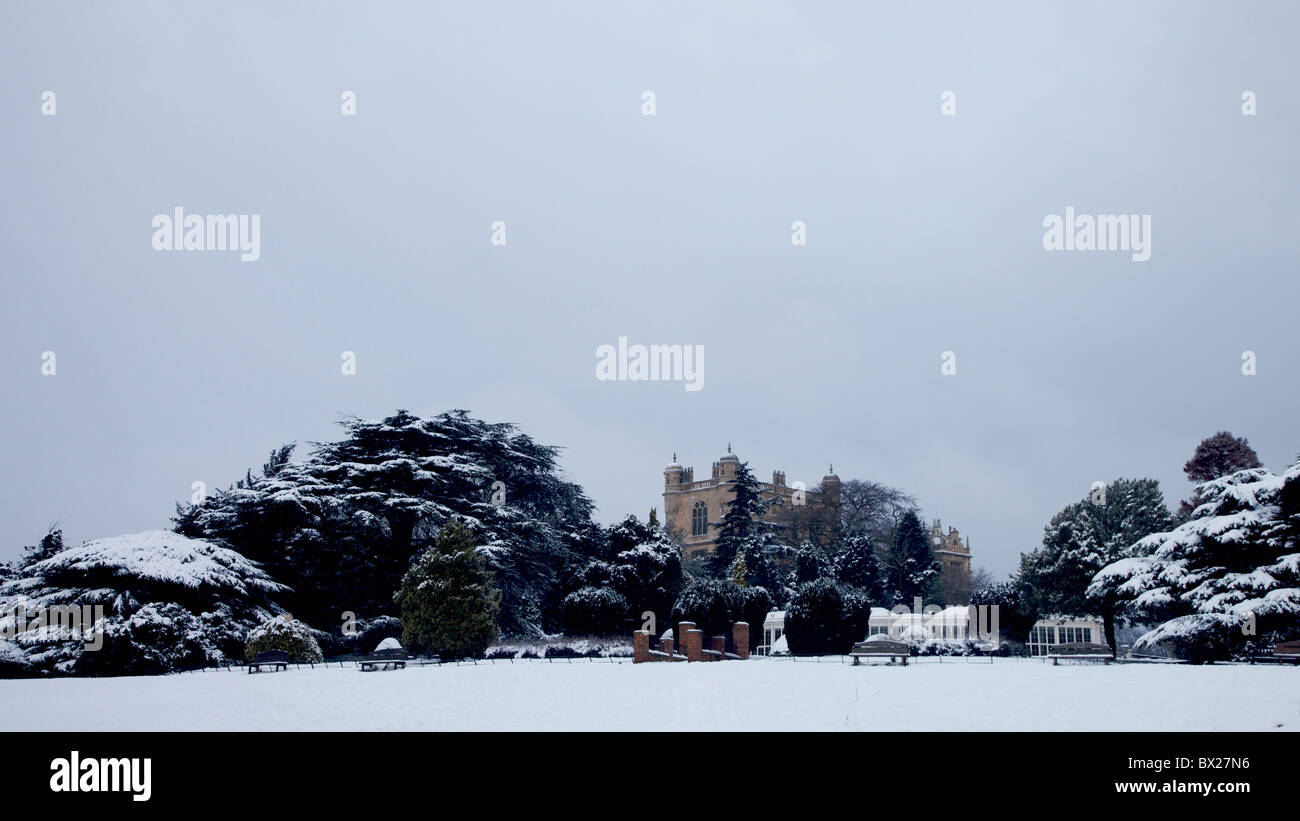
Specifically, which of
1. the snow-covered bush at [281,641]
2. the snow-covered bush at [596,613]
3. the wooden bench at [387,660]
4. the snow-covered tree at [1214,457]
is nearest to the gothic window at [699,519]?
the snow-covered tree at [1214,457]

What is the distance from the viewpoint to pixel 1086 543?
39.7m

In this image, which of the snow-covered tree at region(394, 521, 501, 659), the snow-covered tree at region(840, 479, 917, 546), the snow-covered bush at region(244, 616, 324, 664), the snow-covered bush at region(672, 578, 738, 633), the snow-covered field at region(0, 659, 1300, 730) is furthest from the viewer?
the snow-covered tree at region(840, 479, 917, 546)

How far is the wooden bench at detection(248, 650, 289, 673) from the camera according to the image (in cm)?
2772

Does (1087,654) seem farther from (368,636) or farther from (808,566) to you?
(808,566)

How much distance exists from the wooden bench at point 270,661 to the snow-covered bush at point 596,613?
12.1 metres

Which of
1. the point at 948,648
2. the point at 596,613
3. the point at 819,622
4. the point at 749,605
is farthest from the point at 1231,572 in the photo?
the point at 596,613

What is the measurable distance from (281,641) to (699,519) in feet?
236

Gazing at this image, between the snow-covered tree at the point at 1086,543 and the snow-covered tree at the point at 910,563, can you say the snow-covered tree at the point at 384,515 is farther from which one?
the snow-covered tree at the point at 910,563

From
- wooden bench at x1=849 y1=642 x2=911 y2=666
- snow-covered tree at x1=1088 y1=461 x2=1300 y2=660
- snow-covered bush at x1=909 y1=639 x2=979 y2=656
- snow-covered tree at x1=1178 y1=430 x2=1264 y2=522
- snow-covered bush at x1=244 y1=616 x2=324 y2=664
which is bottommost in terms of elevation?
snow-covered bush at x1=909 y1=639 x2=979 y2=656

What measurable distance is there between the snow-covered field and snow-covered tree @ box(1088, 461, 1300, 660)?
329 centimetres

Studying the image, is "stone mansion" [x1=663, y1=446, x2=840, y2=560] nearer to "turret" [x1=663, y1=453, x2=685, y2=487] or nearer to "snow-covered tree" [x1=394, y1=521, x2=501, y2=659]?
"turret" [x1=663, y1=453, x2=685, y2=487]

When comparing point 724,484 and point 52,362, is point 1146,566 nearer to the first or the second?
point 52,362

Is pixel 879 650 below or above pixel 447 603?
below

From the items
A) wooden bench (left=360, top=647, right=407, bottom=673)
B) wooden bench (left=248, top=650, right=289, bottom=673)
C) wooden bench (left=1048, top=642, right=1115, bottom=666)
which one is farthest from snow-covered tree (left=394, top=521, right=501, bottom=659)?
wooden bench (left=1048, top=642, right=1115, bottom=666)
